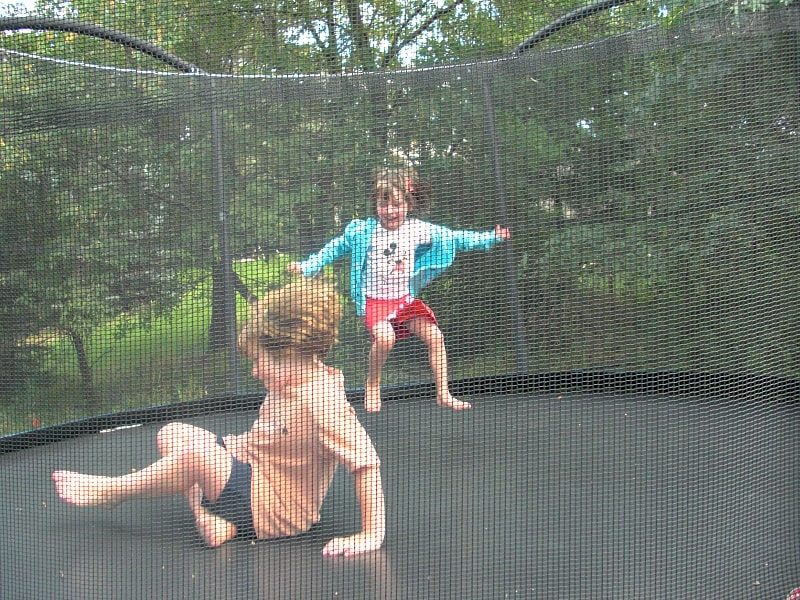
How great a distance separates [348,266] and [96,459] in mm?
565

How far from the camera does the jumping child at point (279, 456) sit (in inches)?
43.8

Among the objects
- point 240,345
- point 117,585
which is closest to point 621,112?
point 240,345

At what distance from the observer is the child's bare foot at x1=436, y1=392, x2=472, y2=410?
1.23m

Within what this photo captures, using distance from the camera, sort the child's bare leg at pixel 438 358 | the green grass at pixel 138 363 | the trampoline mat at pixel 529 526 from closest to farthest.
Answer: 1. the trampoline mat at pixel 529 526
2. the green grass at pixel 138 363
3. the child's bare leg at pixel 438 358

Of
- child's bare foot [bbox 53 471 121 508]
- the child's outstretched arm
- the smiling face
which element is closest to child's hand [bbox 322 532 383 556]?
the child's outstretched arm

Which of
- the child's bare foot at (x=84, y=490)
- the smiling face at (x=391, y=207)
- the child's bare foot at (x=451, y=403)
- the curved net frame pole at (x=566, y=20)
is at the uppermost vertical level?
the curved net frame pole at (x=566, y=20)

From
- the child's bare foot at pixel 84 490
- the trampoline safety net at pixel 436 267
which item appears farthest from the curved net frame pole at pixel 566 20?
the child's bare foot at pixel 84 490

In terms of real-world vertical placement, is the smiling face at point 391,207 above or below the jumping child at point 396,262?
above

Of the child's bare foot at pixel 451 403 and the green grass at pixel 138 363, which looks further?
the child's bare foot at pixel 451 403

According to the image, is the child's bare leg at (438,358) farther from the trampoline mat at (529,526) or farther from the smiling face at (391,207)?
the smiling face at (391,207)

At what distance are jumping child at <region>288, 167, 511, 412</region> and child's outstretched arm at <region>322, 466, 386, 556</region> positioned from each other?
0.18 meters

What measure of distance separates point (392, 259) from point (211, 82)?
409 millimetres

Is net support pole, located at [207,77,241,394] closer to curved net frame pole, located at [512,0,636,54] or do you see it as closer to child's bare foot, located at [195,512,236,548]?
child's bare foot, located at [195,512,236,548]

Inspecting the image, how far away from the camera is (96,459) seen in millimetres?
1245
